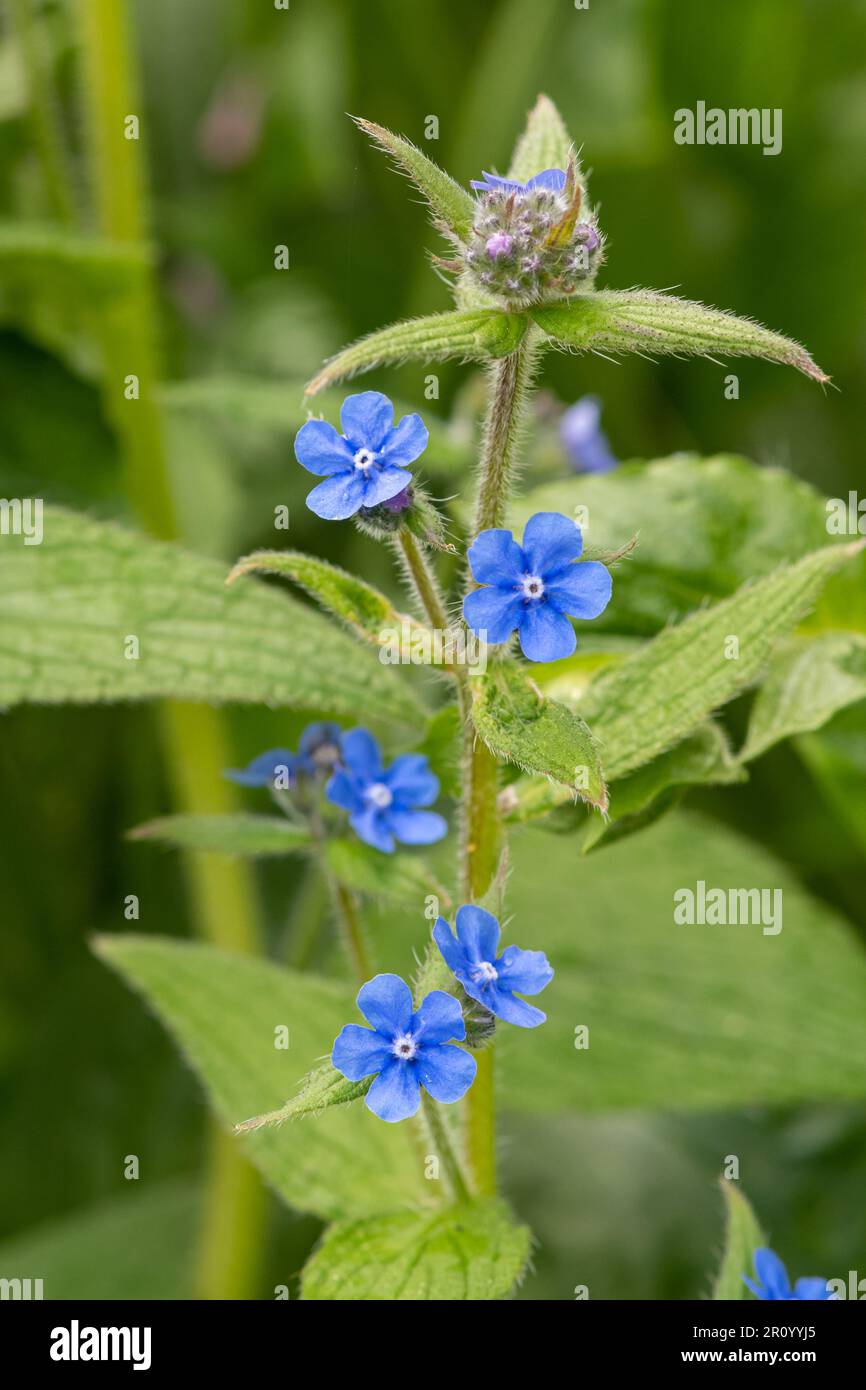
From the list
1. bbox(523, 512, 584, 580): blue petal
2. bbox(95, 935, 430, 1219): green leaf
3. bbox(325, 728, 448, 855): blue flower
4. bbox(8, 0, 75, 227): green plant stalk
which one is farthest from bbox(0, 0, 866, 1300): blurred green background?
bbox(523, 512, 584, 580): blue petal

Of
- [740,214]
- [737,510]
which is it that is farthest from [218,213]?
[737,510]

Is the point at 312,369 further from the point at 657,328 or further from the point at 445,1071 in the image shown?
the point at 445,1071

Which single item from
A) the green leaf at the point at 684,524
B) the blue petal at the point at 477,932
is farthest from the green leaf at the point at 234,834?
the green leaf at the point at 684,524

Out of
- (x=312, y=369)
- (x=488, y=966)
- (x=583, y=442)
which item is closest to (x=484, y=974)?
(x=488, y=966)

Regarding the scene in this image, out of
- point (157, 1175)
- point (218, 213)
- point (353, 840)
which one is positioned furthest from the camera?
point (218, 213)

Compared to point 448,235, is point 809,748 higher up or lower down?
lower down

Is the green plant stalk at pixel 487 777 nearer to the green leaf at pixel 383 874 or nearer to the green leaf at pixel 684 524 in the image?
the green leaf at pixel 383 874

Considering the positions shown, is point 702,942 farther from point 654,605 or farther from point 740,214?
point 740,214
